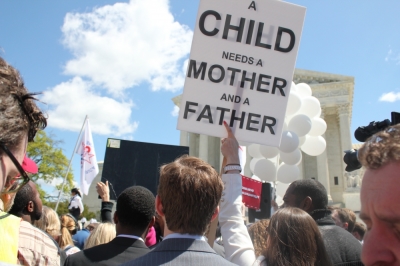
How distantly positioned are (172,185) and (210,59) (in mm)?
2067

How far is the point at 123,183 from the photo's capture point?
265 inches

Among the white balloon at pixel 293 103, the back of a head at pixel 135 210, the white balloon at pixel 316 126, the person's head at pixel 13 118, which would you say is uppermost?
the white balloon at pixel 293 103

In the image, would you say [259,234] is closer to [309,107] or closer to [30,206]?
[30,206]

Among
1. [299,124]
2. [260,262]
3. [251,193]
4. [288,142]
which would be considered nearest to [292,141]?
[288,142]

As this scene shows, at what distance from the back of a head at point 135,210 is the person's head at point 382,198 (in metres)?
2.26

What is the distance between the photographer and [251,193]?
24.8 feet

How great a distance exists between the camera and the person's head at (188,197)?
212 cm

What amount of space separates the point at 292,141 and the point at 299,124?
0.57 meters

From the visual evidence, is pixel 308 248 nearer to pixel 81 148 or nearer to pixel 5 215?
pixel 5 215

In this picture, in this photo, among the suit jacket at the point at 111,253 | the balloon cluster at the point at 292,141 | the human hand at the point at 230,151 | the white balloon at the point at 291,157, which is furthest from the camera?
the white balloon at the point at 291,157

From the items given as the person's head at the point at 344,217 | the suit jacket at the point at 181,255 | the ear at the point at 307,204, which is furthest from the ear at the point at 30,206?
the person's head at the point at 344,217

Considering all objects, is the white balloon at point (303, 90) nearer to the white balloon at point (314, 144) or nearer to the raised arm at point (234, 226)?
the white balloon at point (314, 144)

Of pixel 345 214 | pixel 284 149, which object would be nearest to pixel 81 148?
pixel 284 149

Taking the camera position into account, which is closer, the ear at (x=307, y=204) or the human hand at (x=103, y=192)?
the ear at (x=307, y=204)
